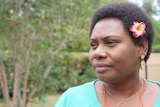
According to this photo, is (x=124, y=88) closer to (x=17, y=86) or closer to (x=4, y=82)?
(x=17, y=86)

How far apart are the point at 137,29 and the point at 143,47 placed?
0.16 m

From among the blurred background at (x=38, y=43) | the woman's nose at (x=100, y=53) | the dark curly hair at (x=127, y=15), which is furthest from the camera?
the blurred background at (x=38, y=43)

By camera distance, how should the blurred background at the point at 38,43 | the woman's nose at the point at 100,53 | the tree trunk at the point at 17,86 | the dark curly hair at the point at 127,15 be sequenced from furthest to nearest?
1. the tree trunk at the point at 17,86
2. the blurred background at the point at 38,43
3. the dark curly hair at the point at 127,15
4. the woman's nose at the point at 100,53

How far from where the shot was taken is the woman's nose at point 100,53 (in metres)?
1.83

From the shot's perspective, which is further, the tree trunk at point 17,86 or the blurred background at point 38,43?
the tree trunk at point 17,86

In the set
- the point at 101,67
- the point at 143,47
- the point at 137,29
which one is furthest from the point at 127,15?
the point at 101,67

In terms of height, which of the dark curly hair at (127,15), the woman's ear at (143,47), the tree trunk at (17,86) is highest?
the dark curly hair at (127,15)

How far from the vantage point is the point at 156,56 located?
13758 mm

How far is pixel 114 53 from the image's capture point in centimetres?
182

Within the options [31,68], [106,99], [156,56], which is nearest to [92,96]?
[106,99]

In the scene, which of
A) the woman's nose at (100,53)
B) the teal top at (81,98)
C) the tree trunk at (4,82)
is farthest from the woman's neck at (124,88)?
the tree trunk at (4,82)

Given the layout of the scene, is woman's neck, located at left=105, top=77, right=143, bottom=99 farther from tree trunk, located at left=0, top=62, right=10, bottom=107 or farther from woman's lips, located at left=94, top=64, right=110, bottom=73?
tree trunk, located at left=0, top=62, right=10, bottom=107

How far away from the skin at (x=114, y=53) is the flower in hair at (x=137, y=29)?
0.04 m

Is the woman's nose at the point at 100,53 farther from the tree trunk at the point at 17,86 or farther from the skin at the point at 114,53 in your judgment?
the tree trunk at the point at 17,86
